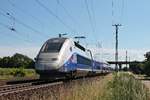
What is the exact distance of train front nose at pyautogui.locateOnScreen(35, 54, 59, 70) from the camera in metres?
28.4

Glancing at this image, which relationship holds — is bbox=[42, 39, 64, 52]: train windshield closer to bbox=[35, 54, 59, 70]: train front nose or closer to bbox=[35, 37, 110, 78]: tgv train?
bbox=[35, 37, 110, 78]: tgv train

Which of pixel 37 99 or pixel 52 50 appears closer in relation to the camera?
pixel 37 99

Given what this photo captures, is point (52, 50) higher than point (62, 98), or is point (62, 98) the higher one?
point (52, 50)

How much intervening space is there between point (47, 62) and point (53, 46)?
1968mm

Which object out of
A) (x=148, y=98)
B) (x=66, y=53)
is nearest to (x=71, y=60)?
(x=66, y=53)

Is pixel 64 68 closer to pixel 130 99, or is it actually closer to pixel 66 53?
pixel 66 53

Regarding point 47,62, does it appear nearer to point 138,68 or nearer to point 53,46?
point 53,46

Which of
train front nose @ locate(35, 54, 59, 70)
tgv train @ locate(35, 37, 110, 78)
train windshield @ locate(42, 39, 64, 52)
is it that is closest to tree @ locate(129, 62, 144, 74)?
tgv train @ locate(35, 37, 110, 78)

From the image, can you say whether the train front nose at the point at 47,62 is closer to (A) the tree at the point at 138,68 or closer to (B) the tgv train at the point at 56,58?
(B) the tgv train at the point at 56,58

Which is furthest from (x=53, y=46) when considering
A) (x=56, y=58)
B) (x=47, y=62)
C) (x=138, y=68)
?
(x=138, y=68)

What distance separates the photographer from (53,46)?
30.2 meters

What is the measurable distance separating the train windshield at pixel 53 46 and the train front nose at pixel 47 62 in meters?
0.75

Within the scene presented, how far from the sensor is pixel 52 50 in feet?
97.8

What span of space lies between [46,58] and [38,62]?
25.5 inches
